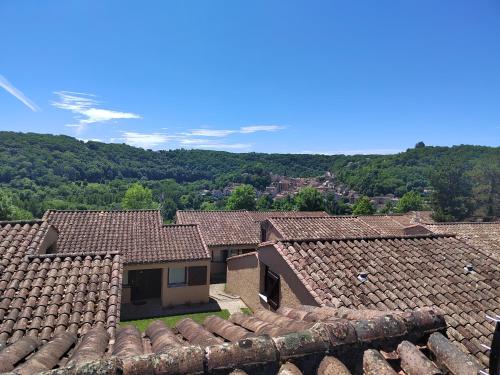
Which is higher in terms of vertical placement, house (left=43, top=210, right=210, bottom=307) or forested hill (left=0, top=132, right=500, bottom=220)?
forested hill (left=0, top=132, right=500, bottom=220)

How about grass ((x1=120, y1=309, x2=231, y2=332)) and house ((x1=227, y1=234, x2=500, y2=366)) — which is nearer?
house ((x1=227, y1=234, x2=500, y2=366))

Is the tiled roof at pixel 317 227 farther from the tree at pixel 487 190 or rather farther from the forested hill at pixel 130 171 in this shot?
the forested hill at pixel 130 171

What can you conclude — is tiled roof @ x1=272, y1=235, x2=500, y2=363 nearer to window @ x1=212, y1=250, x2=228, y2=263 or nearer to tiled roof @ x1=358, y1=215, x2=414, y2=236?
tiled roof @ x1=358, y1=215, x2=414, y2=236

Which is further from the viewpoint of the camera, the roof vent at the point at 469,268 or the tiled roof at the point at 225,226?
the tiled roof at the point at 225,226

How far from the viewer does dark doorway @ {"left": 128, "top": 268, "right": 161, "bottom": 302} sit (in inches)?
734

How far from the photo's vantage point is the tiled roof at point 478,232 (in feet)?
62.7

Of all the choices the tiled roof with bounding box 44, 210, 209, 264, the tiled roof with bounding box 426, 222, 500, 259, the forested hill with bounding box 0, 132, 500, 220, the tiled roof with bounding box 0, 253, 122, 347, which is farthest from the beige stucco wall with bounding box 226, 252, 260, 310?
the forested hill with bounding box 0, 132, 500, 220

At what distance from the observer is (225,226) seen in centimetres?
2762

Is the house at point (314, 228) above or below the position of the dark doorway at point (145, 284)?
above

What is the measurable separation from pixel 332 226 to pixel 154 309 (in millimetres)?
11460

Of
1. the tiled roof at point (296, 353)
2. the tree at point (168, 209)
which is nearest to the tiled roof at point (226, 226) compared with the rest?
the tiled roof at point (296, 353)

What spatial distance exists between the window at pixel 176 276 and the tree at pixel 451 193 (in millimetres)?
43962

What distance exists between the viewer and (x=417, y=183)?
348ft

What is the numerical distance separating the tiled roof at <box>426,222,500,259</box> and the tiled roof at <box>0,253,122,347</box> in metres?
19.1
